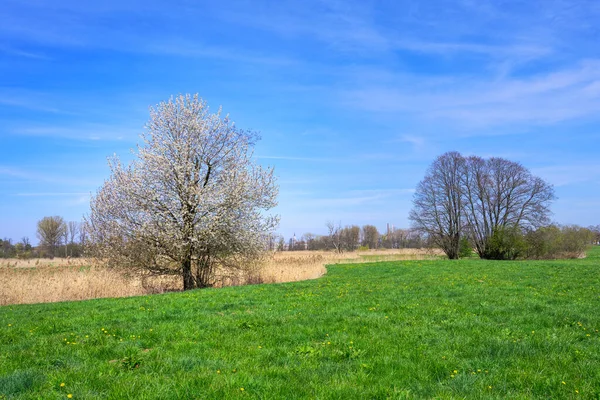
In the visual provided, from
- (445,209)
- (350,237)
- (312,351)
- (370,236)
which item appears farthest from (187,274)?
(370,236)

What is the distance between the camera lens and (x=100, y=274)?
20453mm

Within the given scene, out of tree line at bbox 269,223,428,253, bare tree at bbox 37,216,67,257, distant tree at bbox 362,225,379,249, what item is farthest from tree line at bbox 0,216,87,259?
distant tree at bbox 362,225,379,249

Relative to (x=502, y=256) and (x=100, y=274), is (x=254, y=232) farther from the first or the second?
(x=502, y=256)

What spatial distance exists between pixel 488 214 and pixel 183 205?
43.0 metres

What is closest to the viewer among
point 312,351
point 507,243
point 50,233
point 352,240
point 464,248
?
point 312,351

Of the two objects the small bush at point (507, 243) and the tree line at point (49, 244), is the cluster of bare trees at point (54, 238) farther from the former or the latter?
the small bush at point (507, 243)

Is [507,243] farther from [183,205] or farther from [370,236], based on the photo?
[370,236]

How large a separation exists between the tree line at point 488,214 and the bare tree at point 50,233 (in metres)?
59.5

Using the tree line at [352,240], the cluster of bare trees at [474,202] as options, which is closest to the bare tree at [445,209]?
the cluster of bare trees at [474,202]

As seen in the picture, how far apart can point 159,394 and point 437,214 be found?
48849 mm

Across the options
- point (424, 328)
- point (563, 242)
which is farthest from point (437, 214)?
point (424, 328)

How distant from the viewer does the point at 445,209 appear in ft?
164

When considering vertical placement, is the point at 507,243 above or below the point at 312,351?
above

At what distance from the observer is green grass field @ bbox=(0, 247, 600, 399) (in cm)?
481
